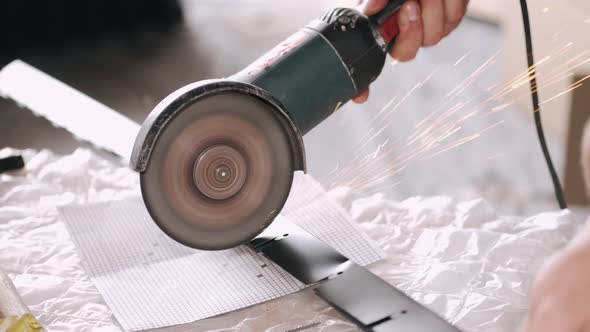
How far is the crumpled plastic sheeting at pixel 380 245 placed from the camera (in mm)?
1260

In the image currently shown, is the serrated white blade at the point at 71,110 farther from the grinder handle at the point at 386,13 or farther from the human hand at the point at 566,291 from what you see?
the human hand at the point at 566,291

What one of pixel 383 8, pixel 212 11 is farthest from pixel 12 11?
pixel 383 8

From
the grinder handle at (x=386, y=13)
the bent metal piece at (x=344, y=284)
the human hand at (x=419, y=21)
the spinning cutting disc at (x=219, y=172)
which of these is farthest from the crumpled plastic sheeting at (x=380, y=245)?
the grinder handle at (x=386, y=13)

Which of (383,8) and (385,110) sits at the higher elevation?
(383,8)

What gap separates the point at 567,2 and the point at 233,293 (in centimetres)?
159

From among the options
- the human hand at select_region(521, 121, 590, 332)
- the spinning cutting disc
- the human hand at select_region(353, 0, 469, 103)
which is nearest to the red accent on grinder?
the human hand at select_region(353, 0, 469, 103)

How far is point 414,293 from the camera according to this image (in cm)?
132

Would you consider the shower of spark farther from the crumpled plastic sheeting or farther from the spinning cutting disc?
the spinning cutting disc

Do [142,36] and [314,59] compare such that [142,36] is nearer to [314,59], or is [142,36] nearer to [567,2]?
[567,2]

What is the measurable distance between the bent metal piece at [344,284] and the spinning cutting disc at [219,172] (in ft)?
0.42

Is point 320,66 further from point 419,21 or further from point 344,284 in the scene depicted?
point 344,284

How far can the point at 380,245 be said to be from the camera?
146 cm

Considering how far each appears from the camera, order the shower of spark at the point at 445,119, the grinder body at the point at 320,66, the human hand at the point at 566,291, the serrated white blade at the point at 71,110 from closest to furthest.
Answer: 1. the human hand at the point at 566,291
2. the grinder body at the point at 320,66
3. the serrated white blade at the point at 71,110
4. the shower of spark at the point at 445,119

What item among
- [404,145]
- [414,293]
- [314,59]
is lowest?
[404,145]
